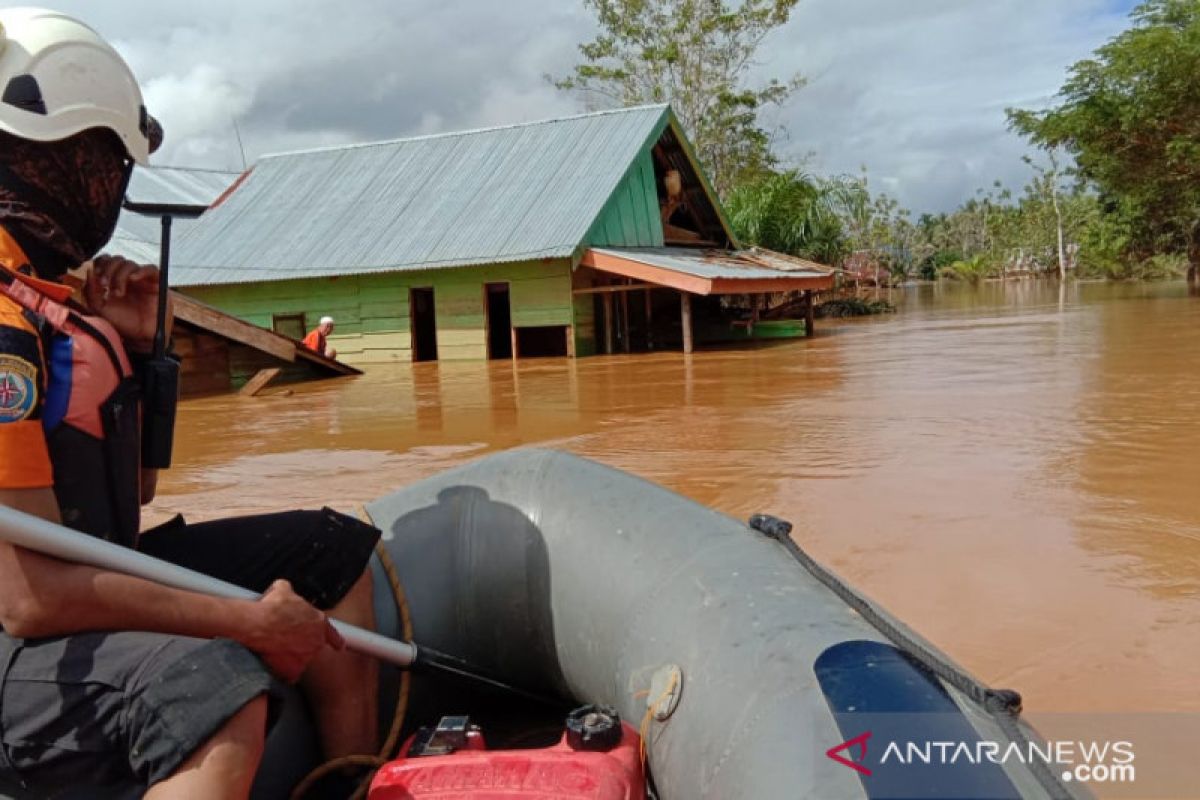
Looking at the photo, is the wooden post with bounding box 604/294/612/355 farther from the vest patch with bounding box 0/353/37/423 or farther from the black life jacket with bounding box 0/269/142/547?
the vest patch with bounding box 0/353/37/423

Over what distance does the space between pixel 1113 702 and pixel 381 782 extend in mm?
2082

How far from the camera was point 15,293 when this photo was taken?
150cm

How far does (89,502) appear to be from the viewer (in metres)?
1.55

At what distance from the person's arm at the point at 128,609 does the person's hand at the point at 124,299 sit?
42 cm

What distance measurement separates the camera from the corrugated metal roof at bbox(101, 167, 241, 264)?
17.4 meters

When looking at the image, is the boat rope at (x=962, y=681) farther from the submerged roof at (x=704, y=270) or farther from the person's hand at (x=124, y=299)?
the submerged roof at (x=704, y=270)

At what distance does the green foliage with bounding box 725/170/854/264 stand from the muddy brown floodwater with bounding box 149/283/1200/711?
10.2 meters

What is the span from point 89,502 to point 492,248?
1440 centimetres

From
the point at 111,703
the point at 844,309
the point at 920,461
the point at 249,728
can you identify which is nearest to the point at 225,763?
the point at 249,728

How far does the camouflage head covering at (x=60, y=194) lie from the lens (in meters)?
1.63

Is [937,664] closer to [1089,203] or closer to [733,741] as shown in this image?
[733,741]

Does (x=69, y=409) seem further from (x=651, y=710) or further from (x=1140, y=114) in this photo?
(x=1140, y=114)

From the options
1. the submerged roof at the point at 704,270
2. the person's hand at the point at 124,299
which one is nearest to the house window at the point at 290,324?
the submerged roof at the point at 704,270

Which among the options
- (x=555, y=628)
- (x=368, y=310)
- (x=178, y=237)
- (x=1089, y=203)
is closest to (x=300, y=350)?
(x=368, y=310)
